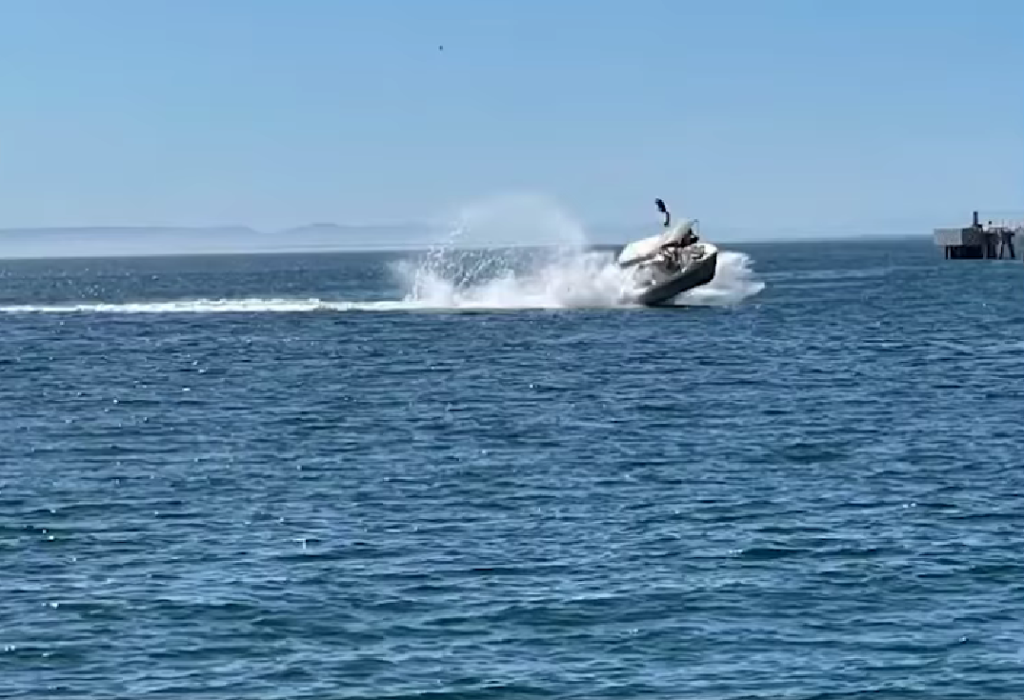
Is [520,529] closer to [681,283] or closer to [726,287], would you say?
[681,283]

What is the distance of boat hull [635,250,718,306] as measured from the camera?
10294 cm

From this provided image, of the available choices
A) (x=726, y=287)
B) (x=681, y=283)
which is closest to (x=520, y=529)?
(x=681, y=283)

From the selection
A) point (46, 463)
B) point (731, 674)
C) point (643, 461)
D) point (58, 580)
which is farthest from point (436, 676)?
point (46, 463)

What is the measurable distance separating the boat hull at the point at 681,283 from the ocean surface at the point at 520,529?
24529mm

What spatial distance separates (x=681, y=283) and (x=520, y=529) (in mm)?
70661

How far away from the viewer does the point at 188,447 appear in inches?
1967

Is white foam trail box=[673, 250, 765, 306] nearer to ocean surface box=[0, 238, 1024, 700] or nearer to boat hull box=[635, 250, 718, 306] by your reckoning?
boat hull box=[635, 250, 718, 306]

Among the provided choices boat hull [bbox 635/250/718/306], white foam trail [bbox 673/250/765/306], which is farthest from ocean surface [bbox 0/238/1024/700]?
white foam trail [bbox 673/250/765/306]

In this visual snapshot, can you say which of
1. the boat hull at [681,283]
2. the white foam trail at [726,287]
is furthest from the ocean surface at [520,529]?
the white foam trail at [726,287]

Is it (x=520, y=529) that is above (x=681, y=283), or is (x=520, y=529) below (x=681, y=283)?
below

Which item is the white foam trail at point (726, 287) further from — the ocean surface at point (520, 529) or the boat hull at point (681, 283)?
the ocean surface at point (520, 529)

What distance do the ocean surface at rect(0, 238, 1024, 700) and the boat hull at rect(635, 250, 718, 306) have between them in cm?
2453

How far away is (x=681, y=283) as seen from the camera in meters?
105

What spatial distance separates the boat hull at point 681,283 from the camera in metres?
103
